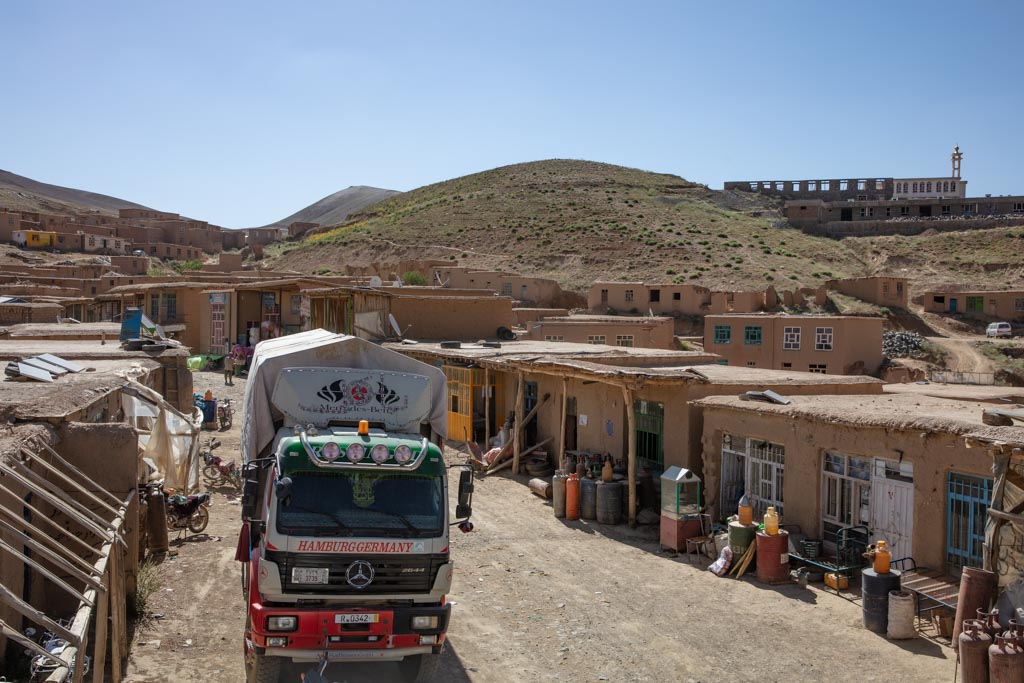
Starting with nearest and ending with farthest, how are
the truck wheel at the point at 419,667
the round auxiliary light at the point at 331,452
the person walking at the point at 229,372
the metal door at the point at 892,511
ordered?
1. the round auxiliary light at the point at 331,452
2. the truck wheel at the point at 419,667
3. the metal door at the point at 892,511
4. the person walking at the point at 229,372

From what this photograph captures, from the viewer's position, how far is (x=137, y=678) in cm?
852

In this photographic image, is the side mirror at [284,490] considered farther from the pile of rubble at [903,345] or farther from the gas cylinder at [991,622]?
the pile of rubble at [903,345]

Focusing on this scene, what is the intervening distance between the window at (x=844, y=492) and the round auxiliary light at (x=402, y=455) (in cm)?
743

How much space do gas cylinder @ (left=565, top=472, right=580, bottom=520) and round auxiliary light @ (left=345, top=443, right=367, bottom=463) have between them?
30.2 ft

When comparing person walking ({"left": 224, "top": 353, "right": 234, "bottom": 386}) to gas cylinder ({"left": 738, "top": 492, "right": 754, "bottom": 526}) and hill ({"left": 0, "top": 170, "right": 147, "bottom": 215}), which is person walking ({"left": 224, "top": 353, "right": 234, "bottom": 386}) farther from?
hill ({"left": 0, "top": 170, "right": 147, "bottom": 215})

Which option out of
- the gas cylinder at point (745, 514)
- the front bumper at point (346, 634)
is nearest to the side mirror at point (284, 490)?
the front bumper at point (346, 634)

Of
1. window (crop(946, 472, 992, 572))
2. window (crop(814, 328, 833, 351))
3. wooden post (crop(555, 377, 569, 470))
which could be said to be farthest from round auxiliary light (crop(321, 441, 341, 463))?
window (crop(814, 328, 833, 351))

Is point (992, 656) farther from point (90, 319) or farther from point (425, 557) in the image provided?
point (90, 319)

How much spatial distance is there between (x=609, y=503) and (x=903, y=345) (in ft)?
128

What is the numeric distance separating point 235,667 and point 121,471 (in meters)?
2.70

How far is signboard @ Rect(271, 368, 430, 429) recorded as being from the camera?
9039 mm

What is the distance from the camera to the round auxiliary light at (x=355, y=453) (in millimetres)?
7840

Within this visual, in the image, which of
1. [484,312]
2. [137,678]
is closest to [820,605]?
[137,678]

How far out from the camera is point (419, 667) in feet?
27.3
